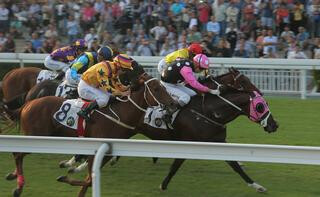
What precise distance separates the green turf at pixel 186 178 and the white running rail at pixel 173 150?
5.59 ft

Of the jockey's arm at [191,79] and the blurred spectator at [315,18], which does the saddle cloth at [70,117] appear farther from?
the blurred spectator at [315,18]

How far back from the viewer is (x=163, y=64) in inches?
358

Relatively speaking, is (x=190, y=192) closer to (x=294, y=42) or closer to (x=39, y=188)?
(x=39, y=188)

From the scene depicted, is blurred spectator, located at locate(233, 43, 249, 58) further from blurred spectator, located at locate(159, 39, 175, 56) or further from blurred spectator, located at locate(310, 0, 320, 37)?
blurred spectator, located at locate(310, 0, 320, 37)

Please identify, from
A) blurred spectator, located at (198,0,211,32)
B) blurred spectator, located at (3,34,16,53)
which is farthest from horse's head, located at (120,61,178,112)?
blurred spectator, located at (3,34,16,53)

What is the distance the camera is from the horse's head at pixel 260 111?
7645 millimetres

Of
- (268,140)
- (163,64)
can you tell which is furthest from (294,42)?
(163,64)

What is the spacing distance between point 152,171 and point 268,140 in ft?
7.73

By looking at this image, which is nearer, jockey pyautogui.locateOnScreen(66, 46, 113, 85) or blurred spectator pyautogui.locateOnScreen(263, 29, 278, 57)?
jockey pyautogui.locateOnScreen(66, 46, 113, 85)

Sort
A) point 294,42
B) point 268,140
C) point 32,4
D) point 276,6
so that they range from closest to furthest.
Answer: point 268,140 < point 294,42 < point 276,6 < point 32,4

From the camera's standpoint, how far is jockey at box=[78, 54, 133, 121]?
293 inches

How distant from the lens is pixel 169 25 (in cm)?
1609

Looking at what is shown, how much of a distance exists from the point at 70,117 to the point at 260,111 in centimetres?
218

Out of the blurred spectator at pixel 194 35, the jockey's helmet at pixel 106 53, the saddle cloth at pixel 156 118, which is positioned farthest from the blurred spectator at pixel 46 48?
the saddle cloth at pixel 156 118
